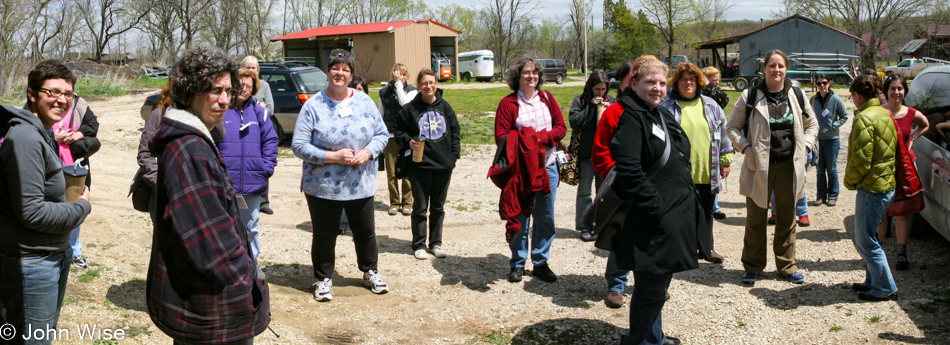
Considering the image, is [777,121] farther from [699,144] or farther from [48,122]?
[48,122]

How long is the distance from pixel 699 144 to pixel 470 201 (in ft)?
12.6

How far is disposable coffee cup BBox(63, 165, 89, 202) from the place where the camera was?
12.1 ft

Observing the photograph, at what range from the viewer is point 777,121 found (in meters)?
4.98

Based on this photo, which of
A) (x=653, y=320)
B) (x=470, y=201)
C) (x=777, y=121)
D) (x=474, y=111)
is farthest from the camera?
(x=474, y=111)

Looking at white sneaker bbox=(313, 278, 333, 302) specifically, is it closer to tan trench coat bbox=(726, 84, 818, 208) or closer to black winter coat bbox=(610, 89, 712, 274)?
black winter coat bbox=(610, 89, 712, 274)

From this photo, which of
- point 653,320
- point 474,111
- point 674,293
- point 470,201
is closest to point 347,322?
point 653,320

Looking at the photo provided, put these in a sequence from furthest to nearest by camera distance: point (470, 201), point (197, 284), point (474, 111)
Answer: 1. point (474, 111)
2. point (470, 201)
3. point (197, 284)

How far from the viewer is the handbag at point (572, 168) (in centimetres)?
626

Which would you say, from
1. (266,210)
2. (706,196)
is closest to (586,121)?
(706,196)

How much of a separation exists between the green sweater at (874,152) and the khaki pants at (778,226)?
18.7 inches

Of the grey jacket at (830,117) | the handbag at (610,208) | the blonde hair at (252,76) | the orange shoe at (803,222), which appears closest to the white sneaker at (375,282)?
the blonde hair at (252,76)

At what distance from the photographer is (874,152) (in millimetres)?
4637

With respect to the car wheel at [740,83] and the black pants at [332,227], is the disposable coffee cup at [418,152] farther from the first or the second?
the car wheel at [740,83]

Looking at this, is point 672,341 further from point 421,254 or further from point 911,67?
point 911,67
